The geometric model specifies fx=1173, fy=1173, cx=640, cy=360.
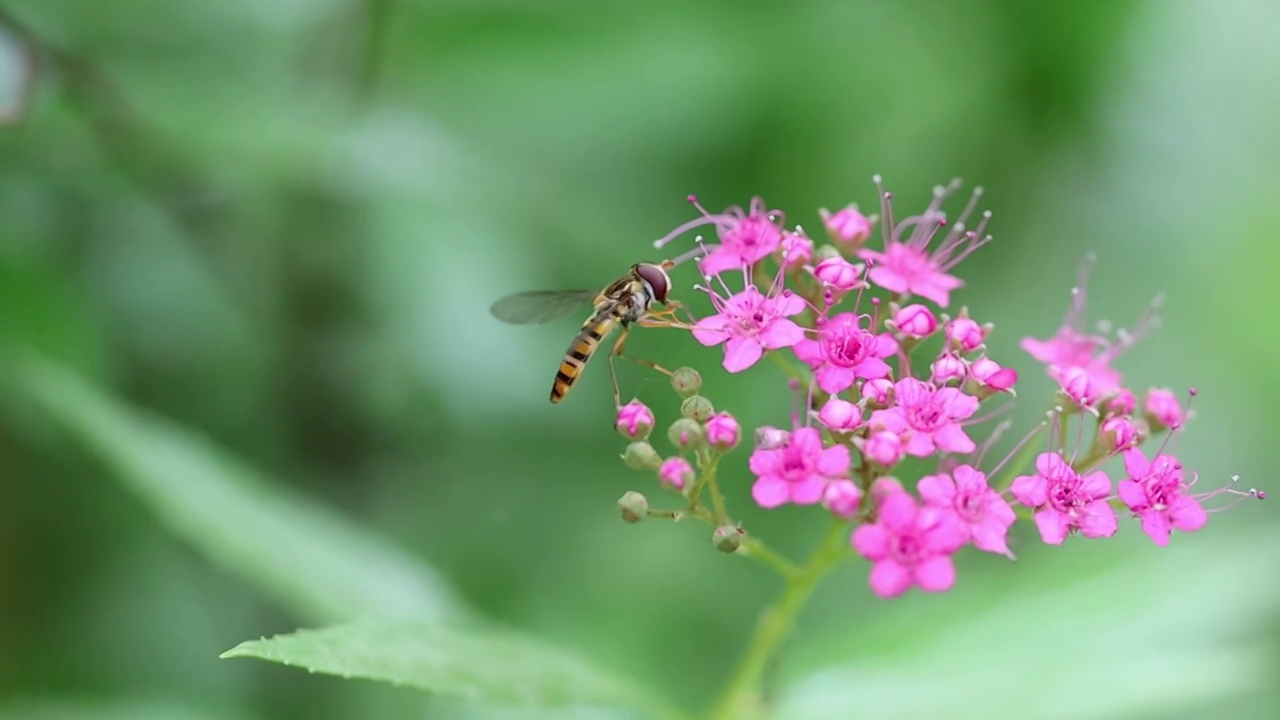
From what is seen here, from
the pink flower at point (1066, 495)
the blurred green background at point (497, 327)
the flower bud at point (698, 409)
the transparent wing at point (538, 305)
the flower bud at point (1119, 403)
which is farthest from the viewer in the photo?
the blurred green background at point (497, 327)

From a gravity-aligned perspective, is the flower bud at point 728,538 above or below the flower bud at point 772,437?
below

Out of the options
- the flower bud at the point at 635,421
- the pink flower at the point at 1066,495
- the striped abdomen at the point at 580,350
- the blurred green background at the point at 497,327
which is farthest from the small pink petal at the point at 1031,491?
the striped abdomen at the point at 580,350

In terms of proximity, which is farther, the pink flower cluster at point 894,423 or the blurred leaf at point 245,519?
the blurred leaf at point 245,519

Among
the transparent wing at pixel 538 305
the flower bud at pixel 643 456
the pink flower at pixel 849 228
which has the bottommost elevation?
the flower bud at pixel 643 456

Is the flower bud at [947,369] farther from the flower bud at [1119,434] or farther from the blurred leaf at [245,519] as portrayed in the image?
the blurred leaf at [245,519]

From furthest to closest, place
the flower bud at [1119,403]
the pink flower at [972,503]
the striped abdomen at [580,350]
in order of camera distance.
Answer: the striped abdomen at [580,350], the flower bud at [1119,403], the pink flower at [972,503]

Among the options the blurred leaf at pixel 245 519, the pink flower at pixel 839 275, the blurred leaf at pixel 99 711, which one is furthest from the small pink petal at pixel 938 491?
the blurred leaf at pixel 99 711

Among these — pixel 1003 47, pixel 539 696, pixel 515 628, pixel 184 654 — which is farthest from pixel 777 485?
pixel 1003 47
